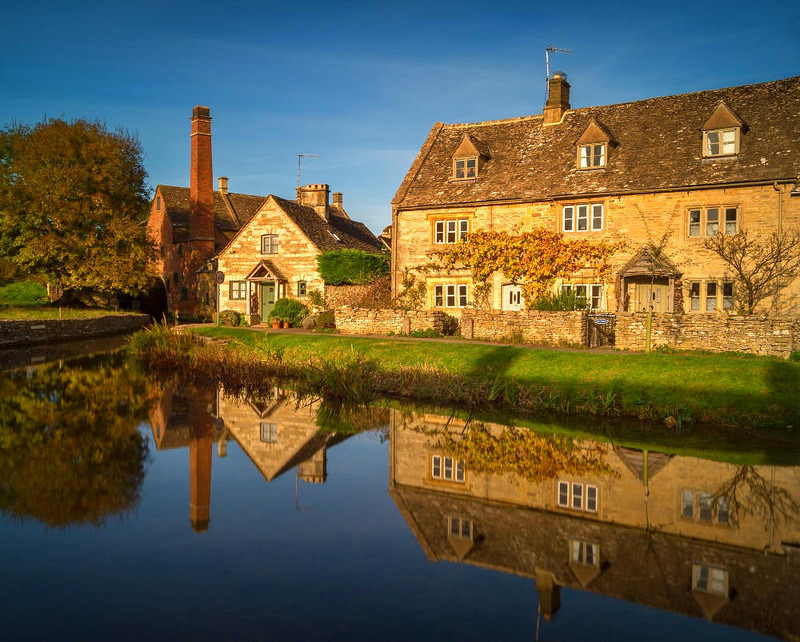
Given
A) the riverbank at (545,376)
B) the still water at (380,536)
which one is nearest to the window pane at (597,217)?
the riverbank at (545,376)

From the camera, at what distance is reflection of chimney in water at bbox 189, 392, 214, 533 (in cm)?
1030

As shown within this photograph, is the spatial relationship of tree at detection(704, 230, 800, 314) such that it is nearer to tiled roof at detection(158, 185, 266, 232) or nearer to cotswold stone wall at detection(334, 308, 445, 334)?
cotswold stone wall at detection(334, 308, 445, 334)

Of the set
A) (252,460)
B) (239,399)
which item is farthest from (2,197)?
(252,460)

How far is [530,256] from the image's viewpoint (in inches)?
1188

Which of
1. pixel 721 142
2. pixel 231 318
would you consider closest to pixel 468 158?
pixel 721 142

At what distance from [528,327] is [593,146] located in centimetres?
971

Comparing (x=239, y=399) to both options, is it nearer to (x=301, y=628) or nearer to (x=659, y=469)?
(x=659, y=469)

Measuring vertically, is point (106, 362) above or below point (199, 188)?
below

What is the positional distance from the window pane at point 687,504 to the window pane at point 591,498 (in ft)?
4.17

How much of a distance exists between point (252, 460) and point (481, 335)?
1529 cm

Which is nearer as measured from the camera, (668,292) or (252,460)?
(252,460)

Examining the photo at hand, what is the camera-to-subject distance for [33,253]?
41344 mm

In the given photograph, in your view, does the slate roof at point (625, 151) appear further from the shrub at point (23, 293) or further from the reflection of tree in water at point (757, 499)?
the shrub at point (23, 293)

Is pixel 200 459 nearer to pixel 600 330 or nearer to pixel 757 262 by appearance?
pixel 600 330
